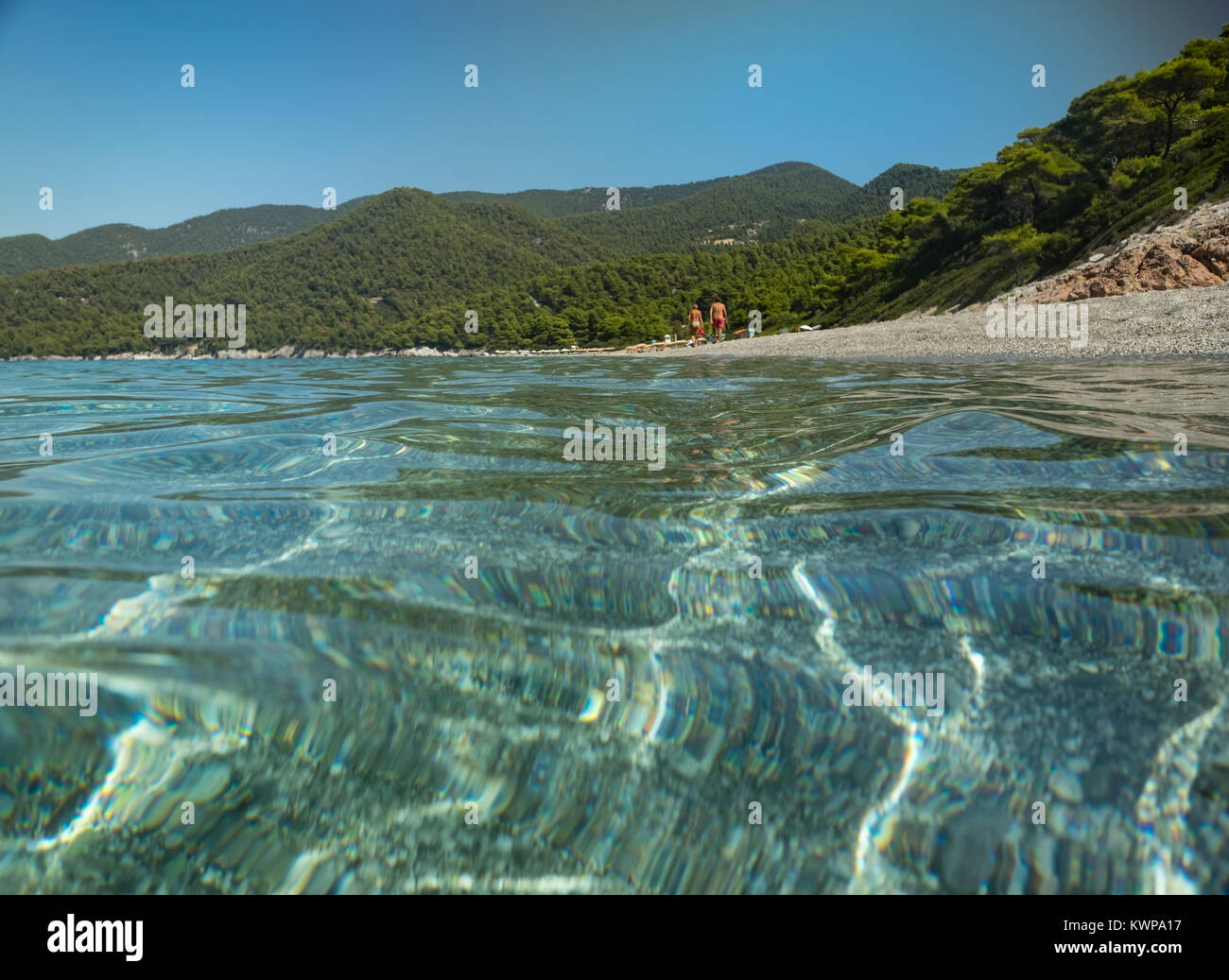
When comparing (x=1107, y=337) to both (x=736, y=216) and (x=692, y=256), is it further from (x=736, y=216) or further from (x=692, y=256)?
(x=736, y=216)

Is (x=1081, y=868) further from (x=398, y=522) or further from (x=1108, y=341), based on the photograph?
(x=1108, y=341)

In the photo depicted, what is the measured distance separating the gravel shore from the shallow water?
10.1 metres

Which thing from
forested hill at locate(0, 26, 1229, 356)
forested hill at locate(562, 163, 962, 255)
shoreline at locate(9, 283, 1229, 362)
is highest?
forested hill at locate(562, 163, 962, 255)

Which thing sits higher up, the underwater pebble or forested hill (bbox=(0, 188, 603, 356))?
forested hill (bbox=(0, 188, 603, 356))

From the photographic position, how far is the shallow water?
1105 mm

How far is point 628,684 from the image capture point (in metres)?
1.49

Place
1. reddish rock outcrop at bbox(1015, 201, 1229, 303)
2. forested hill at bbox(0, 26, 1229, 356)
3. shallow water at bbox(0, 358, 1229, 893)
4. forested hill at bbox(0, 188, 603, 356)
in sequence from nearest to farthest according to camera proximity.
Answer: shallow water at bbox(0, 358, 1229, 893), reddish rock outcrop at bbox(1015, 201, 1229, 303), forested hill at bbox(0, 26, 1229, 356), forested hill at bbox(0, 188, 603, 356)

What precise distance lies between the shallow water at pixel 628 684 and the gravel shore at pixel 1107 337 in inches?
399

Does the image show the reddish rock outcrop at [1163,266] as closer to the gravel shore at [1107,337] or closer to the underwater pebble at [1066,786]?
the gravel shore at [1107,337]

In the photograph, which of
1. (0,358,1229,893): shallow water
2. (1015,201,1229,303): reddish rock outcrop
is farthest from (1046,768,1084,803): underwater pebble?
(1015,201,1229,303): reddish rock outcrop

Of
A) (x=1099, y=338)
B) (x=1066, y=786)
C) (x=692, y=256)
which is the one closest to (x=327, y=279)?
(x=692, y=256)

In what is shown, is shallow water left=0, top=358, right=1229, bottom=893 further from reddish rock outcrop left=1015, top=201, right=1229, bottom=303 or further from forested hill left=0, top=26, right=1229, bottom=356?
forested hill left=0, top=26, right=1229, bottom=356

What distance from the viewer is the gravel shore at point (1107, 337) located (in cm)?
1115
